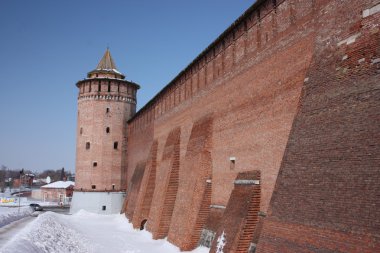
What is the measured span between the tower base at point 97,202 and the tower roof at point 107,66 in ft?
30.0

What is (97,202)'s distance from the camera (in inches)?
1085

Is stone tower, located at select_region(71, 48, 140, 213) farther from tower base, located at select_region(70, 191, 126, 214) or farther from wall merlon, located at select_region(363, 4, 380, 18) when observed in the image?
wall merlon, located at select_region(363, 4, 380, 18)

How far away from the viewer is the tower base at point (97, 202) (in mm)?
27531

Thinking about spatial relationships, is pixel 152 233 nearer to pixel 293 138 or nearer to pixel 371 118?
pixel 293 138

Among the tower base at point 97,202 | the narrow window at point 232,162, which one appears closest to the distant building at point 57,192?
the tower base at point 97,202

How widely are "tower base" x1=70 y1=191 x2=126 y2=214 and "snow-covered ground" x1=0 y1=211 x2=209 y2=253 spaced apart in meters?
5.45

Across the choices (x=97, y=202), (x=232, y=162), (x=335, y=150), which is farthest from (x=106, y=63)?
(x=335, y=150)

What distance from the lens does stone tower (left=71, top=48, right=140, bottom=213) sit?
2786cm

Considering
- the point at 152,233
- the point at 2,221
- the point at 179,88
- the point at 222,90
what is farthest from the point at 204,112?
the point at 2,221

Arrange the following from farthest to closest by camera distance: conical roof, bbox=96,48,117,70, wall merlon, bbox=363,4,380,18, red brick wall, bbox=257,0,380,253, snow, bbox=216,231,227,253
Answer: conical roof, bbox=96,48,117,70, snow, bbox=216,231,227,253, wall merlon, bbox=363,4,380,18, red brick wall, bbox=257,0,380,253

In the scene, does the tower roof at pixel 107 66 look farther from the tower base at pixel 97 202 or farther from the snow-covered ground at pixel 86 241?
the snow-covered ground at pixel 86 241

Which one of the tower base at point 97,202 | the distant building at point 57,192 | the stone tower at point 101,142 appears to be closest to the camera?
the tower base at point 97,202

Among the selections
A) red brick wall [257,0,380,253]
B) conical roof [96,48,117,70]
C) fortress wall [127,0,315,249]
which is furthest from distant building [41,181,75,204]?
red brick wall [257,0,380,253]

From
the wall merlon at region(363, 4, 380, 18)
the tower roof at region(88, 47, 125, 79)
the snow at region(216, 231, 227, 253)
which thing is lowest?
the snow at region(216, 231, 227, 253)
